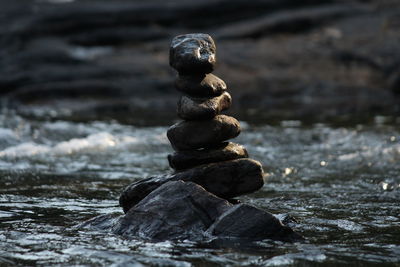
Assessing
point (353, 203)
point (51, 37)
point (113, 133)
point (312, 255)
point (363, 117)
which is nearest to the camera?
point (312, 255)

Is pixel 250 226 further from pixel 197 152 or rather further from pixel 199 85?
pixel 199 85

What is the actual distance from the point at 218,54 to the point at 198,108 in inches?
906

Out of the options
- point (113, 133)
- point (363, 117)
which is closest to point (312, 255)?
point (113, 133)

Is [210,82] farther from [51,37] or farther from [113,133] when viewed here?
[51,37]

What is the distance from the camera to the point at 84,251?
6055mm

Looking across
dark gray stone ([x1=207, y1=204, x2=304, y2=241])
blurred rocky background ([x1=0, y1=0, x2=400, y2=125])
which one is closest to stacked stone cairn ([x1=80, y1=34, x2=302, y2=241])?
dark gray stone ([x1=207, y1=204, x2=304, y2=241])

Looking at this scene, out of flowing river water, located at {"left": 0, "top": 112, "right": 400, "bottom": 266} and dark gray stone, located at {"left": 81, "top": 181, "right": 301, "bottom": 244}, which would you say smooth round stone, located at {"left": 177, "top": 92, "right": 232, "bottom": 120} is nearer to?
dark gray stone, located at {"left": 81, "top": 181, "right": 301, "bottom": 244}

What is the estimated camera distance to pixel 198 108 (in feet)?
24.5

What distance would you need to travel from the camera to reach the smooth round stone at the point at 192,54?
7492 millimetres

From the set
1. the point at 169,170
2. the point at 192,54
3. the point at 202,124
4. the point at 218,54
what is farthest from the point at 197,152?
the point at 218,54

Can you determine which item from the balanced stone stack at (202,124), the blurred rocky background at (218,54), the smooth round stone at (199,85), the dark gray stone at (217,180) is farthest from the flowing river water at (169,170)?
the blurred rocky background at (218,54)

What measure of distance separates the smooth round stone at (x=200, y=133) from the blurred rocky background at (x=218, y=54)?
1583 centimetres

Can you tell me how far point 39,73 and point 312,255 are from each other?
79.5ft

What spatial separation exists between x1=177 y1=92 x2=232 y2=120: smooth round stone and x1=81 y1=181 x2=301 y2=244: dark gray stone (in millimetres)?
812
